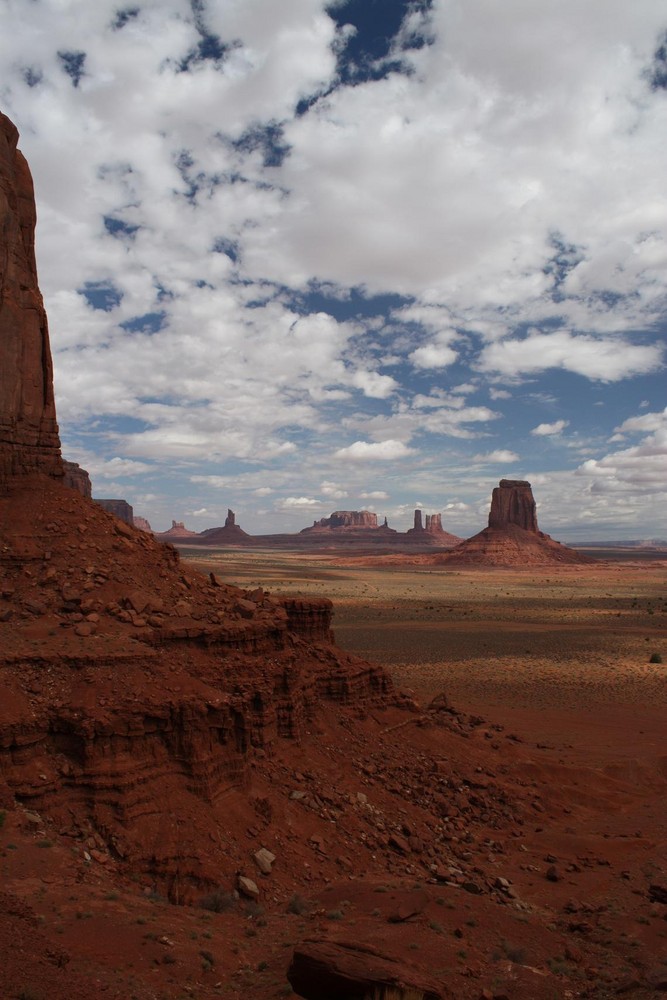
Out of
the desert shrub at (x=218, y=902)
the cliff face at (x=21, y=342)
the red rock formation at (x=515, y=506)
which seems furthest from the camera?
the red rock formation at (x=515, y=506)

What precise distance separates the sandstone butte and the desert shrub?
0.14 feet

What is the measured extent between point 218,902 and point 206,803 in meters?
1.68

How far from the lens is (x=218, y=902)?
10016mm

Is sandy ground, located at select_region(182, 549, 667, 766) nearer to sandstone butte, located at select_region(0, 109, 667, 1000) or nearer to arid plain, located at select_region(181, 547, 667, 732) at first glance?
arid plain, located at select_region(181, 547, 667, 732)

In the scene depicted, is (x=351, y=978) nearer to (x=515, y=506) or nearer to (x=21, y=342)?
(x=21, y=342)

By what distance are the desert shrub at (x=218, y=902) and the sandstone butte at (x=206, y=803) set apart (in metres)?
0.04

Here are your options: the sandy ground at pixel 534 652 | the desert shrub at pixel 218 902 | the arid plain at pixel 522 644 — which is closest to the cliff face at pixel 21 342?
the desert shrub at pixel 218 902

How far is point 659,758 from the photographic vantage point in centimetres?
2186

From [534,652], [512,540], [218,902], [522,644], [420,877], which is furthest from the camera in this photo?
[512,540]

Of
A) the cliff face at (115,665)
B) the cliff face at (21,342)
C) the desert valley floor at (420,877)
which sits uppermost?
the cliff face at (21,342)

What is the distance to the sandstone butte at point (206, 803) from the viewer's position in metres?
7.88

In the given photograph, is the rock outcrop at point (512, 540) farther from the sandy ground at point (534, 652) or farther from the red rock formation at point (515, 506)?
the sandy ground at point (534, 652)

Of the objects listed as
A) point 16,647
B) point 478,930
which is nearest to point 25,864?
point 16,647

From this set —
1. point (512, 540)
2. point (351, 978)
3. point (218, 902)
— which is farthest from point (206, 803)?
point (512, 540)
